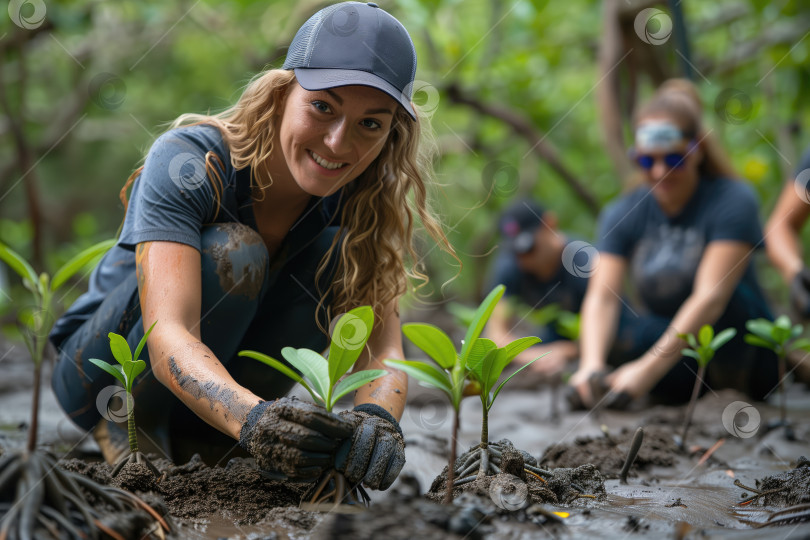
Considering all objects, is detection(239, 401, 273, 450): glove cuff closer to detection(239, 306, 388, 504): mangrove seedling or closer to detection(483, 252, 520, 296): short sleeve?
detection(239, 306, 388, 504): mangrove seedling

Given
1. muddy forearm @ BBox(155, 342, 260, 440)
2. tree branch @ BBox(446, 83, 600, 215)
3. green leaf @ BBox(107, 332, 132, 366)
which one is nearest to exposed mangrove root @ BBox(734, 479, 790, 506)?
muddy forearm @ BBox(155, 342, 260, 440)

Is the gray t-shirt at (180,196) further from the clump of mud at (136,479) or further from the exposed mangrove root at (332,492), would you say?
the exposed mangrove root at (332,492)

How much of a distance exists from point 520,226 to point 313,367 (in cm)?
310

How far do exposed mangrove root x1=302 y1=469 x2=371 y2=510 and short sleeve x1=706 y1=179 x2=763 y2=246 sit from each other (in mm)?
2188

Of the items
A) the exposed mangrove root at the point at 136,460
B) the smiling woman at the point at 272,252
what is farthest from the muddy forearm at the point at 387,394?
the exposed mangrove root at the point at 136,460

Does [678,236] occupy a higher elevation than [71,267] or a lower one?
higher

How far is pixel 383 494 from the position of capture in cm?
171

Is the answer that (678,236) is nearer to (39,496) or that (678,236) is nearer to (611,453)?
(611,453)

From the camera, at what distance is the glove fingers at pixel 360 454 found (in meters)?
1.19

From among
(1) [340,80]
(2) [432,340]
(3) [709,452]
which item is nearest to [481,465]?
(2) [432,340]

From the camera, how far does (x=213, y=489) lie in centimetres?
134

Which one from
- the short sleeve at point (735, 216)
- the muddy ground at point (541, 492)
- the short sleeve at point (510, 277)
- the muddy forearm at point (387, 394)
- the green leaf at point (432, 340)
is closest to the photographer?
the muddy ground at point (541, 492)

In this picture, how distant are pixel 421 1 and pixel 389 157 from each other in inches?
86.6

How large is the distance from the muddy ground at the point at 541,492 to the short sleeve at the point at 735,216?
0.76 m
